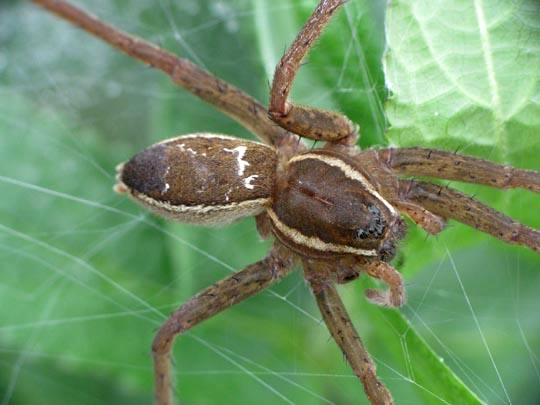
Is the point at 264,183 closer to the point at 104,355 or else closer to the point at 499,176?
the point at 499,176

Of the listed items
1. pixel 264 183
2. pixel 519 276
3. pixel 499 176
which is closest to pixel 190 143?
pixel 264 183

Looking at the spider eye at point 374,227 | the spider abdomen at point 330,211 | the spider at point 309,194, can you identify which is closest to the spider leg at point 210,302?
the spider at point 309,194

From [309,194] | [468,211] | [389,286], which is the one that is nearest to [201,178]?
[309,194]

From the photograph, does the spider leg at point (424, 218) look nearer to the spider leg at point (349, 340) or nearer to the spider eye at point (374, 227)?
the spider eye at point (374, 227)

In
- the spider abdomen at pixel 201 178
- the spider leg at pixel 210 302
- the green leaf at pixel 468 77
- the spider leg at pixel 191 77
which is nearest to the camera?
the green leaf at pixel 468 77

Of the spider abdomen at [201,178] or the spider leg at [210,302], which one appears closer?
the spider abdomen at [201,178]
